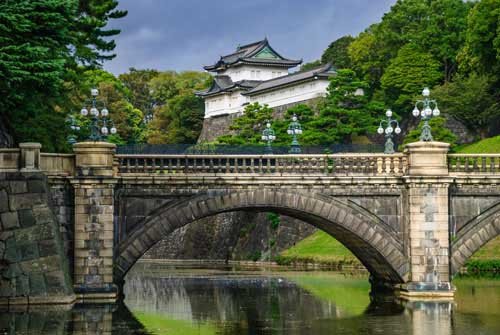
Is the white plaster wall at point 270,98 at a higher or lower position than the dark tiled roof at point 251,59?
lower

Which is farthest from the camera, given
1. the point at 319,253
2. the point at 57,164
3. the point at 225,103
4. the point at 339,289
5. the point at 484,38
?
the point at 225,103

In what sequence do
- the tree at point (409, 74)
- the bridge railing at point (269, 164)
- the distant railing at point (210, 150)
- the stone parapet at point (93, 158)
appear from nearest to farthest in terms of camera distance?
the stone parapet at point (93, 158) < the bridge railing at point (269, 164) < the distant railing at point (210, 150) < the tree at point (409, 74)

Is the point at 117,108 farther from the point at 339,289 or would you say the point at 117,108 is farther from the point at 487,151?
the point at 339,289

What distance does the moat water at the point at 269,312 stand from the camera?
107 ft

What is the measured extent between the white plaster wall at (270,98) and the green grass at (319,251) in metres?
27.4

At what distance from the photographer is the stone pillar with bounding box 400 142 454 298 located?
137ft

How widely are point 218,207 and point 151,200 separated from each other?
255cm

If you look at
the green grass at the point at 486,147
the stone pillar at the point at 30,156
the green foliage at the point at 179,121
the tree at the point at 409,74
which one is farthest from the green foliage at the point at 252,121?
the stone pillar at the point at 30,156

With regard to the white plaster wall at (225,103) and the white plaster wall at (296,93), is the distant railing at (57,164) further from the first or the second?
the white plaster wall at (225,103)

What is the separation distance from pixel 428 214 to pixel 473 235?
2055mm

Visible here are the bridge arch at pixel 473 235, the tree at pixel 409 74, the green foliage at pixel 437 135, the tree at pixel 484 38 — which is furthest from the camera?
the tree at pixel 409 74

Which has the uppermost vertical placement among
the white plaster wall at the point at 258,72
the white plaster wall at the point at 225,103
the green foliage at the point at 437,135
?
the white plaster wall at the point at 258,72

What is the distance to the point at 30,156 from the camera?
3828 centimetres

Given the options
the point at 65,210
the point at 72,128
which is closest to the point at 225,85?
the point at 72,128
